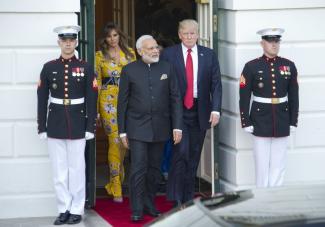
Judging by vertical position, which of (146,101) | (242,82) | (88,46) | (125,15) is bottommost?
(146,101)

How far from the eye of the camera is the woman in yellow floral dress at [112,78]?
11828 mm

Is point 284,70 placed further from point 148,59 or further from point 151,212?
point 151,212

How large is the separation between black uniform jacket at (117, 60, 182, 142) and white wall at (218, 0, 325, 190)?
93 cm

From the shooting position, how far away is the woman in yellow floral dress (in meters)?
11.8

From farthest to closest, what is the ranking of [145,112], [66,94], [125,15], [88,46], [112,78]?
[125,15] → [112,78] → [88,46] → [145,112] → [66,94]

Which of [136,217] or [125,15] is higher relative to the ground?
[125,15]

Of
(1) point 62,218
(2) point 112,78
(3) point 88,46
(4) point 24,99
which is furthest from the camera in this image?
(2) point 112,78

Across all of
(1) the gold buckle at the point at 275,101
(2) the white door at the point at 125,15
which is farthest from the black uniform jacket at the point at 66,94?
(2) the white door at the point at 125,15

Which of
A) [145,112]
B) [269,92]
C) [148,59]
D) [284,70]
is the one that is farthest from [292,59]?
[145,112]

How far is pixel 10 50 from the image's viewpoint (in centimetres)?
1116

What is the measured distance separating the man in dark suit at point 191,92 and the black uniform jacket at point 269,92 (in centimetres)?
34

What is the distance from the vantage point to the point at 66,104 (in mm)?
10797

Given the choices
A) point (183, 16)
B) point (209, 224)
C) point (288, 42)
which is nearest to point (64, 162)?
point (288, 42)

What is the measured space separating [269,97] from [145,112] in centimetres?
129
